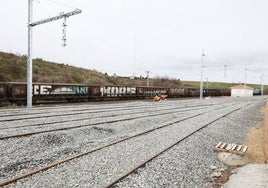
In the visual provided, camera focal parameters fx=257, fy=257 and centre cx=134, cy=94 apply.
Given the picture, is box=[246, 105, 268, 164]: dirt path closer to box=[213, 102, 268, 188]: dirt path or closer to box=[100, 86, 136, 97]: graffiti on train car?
box=[213, 102, 268, 188]: dirt path

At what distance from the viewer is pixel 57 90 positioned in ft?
90.7

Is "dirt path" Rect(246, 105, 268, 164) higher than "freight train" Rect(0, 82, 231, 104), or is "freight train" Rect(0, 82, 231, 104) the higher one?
"freight train" Rect(0, 82, 231, 104)

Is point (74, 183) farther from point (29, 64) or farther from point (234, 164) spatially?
point (29, 64)

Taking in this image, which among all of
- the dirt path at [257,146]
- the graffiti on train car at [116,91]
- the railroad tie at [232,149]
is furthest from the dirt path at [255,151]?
the graffiti on train car at [116,91]

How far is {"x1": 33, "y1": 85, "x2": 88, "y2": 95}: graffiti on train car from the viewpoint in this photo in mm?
25578

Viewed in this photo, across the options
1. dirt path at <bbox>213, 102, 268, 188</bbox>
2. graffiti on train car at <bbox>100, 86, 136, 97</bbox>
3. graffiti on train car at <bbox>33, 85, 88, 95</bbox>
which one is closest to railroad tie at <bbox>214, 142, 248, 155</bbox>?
dirt path at <bbox>213, 102, 268, 188</bbox>

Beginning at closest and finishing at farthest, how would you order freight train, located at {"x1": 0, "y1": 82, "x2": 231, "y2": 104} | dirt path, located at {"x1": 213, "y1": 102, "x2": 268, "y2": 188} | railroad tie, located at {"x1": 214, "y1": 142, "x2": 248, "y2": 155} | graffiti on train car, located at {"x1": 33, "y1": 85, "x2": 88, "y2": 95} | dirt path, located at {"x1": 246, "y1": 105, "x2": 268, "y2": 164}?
dirt path, located at {"x1": 213, "y1": 102, "x2": 268, "y2": 188}, railroad tie, located at {"x1": 214, "y1": 142, "x2": 248, "y2": 155}, dirt path, located at {"x1": 246, "y1": 105, "x2": 268, "y2": 164}, freight train, located at {"x1": 0, "y1": 82, "x2": 231, "y2": 104}, graffiti on train car, located at {"x1": 33, "y1": 85, "x2": 88, "y2": 95}

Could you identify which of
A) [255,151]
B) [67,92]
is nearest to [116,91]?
[67,92]

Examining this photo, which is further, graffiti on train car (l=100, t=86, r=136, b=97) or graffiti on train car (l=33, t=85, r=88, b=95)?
graffiti on train car (l=100, t=86, r=136, b=97)

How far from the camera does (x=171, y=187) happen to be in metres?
5.95

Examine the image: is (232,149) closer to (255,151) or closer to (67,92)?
(255,151)

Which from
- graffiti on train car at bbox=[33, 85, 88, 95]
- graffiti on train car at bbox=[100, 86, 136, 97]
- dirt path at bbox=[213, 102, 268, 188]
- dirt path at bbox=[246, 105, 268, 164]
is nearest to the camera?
dirt path at bbox=[213, 102, 268, 188]

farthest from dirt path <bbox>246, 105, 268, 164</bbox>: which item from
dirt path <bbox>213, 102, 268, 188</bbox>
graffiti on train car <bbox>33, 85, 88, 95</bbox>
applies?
graffiti on train car <bbox>33, 85, 88, 95</bbox>

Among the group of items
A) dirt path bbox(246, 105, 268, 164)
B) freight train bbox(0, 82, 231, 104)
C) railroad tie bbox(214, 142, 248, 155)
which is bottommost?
dirt path bbox(246, 105, 268, 164)
